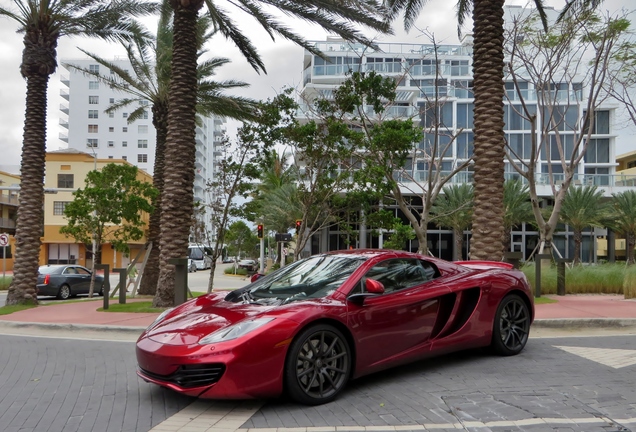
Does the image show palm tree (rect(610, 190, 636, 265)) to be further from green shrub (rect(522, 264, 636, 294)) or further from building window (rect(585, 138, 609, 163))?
green shrub (rect(522, 264, 636, 294))

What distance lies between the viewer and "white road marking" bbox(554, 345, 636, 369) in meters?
6.28

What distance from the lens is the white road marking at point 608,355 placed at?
628 centimetres

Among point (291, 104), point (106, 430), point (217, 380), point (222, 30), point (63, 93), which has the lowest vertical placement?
point (106, 430)

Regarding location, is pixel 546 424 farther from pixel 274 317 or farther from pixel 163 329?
pixel 163 329

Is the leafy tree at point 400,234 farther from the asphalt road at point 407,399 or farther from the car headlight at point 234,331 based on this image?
the car headlight at point 234,331

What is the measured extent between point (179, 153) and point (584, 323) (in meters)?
8.92

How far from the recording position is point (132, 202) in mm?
18062

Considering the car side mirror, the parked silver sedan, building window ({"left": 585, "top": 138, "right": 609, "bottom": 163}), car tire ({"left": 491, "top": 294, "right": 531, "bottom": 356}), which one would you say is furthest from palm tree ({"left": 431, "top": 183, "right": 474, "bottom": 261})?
the car side mirror

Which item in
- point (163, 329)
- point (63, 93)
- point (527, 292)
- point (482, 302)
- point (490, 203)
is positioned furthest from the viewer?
point (63, 93)

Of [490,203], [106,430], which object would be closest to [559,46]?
[490,203]

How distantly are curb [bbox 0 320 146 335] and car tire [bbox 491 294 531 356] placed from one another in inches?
223

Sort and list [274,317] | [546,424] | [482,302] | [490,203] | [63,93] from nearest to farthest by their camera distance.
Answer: [546,424], [274,317], [482,302], [490,203], [63,93]

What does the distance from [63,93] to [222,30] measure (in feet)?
288

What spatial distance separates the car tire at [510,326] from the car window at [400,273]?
1.04m
